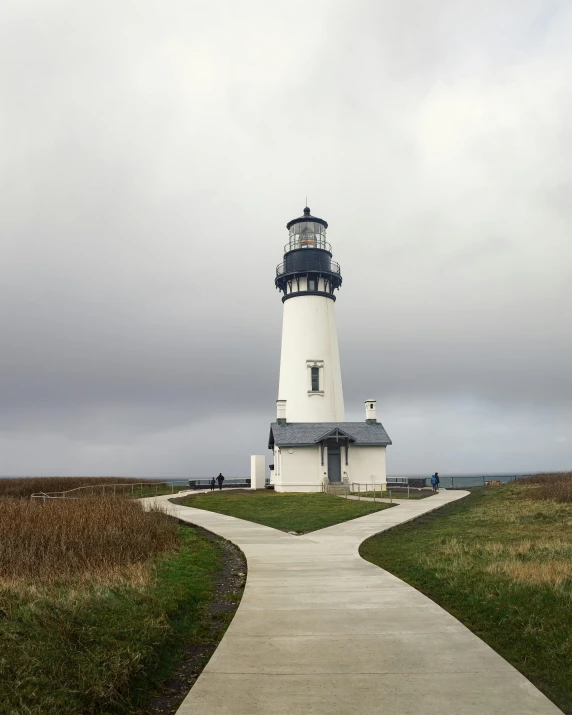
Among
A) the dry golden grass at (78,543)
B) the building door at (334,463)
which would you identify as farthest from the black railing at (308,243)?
the dry golden grass at (78,543)

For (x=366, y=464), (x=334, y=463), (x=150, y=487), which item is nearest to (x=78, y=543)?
(x=334, y=463)

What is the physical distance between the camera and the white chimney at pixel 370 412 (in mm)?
39750

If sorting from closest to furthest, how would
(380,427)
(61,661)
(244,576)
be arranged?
(61,661)
(244,576)
(380,427)

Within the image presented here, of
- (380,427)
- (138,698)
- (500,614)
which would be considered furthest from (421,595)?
(380,427)

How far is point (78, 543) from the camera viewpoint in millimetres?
11953

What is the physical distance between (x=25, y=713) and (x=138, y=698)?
3.48 feet

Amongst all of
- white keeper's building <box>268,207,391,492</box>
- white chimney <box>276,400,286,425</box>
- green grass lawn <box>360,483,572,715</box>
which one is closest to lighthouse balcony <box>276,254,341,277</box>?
white keeper's building <box>268,207,391,492</box>

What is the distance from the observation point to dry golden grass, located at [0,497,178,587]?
9977 millimetres

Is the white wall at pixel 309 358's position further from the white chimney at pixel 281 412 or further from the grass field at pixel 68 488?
the grass field at pixel 68 488

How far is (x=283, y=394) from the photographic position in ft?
133

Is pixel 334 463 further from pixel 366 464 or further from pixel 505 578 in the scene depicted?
pixel 505 578

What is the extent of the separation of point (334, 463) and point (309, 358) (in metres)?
7.19

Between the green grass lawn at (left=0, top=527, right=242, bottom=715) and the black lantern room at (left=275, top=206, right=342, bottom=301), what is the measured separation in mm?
32128

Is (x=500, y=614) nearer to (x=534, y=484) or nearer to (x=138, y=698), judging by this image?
(x=138, y=698)
